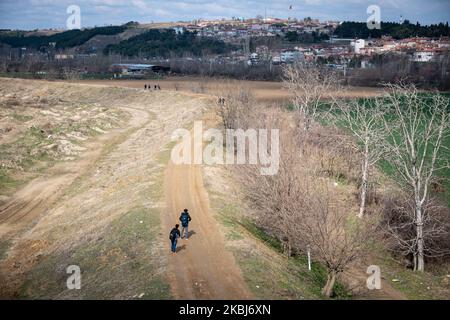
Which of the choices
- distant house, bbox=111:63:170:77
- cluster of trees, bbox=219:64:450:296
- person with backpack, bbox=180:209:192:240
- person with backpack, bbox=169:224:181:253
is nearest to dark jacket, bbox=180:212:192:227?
person with backpack, bbox=180:209:192:240

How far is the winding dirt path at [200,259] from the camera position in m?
22.2

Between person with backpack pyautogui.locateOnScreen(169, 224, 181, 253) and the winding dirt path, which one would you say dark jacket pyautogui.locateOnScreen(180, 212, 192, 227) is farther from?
person with backpack pyautogui.locateOnScreen(169, 224, 181, 253)

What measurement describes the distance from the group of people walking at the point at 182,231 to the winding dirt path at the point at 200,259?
413 mm

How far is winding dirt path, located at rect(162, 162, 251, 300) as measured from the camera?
22.2 m

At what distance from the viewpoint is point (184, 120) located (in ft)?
226

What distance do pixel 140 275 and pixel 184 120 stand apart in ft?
151

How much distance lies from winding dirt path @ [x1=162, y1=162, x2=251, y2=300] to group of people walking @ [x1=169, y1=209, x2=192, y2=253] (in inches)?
16.3

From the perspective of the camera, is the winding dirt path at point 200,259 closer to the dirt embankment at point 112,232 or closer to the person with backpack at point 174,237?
the dirt embankment at point 112,232

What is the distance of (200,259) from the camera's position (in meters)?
25.5

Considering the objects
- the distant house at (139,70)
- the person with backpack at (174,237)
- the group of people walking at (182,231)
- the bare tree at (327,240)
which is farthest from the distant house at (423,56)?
the person with backpack at (174,237)

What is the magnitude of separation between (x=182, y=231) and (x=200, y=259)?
342cm

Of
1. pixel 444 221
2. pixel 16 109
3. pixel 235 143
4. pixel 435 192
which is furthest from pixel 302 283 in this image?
pixel 16 109

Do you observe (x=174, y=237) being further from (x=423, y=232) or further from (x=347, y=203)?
(x=347, y=203)

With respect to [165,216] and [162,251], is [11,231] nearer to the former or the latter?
[165,216]
